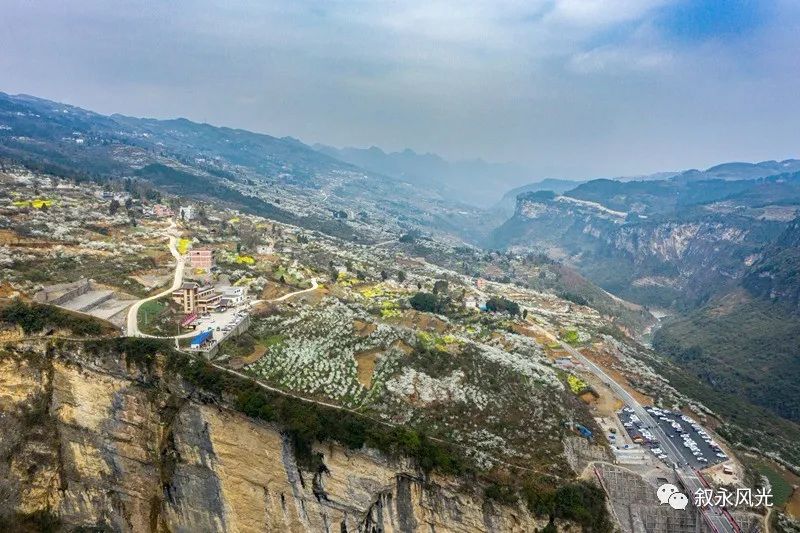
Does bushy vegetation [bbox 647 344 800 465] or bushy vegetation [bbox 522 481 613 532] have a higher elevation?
bushy vegetation [bbox 522 481 613 532]

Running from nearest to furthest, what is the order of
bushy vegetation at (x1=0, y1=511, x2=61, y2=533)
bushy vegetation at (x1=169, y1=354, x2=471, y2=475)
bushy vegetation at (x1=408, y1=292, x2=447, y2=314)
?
1. bushy vegetation at (x1=169, y1=354, x2=471, y2=475)
2. bushy vegetation at (x1=0, y1=511, x2=61, y2=533)
3. bushy vegetation at (x1=408, y1=292, x2=447, y2=314)

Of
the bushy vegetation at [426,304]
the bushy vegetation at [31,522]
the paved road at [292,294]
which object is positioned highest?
the paved road at [292,294]

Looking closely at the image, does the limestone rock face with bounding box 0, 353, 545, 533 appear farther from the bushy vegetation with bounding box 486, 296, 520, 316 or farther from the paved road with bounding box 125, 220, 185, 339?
the bushy vegetation with bounding box 486, 296, 520, 316

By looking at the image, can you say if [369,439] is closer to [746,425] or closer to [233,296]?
[233,296]

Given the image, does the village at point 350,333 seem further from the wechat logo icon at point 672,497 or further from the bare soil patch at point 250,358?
the wechat logo icon at point 672,497

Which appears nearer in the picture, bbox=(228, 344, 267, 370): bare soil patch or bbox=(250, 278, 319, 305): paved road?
bbox=(228, 344, 267, 370): bare soil patch

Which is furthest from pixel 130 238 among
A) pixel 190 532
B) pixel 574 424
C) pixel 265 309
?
pixel 574 424

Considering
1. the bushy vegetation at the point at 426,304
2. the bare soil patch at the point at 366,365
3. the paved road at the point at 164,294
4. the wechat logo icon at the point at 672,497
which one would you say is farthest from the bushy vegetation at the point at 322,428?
the bushy vegetation at the point at 426,304

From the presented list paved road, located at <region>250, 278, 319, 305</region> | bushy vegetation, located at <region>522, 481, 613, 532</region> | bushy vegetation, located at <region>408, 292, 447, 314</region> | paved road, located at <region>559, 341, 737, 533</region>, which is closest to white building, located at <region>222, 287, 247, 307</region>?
paved road, located at <region>250, 278, 319, 305</region>
